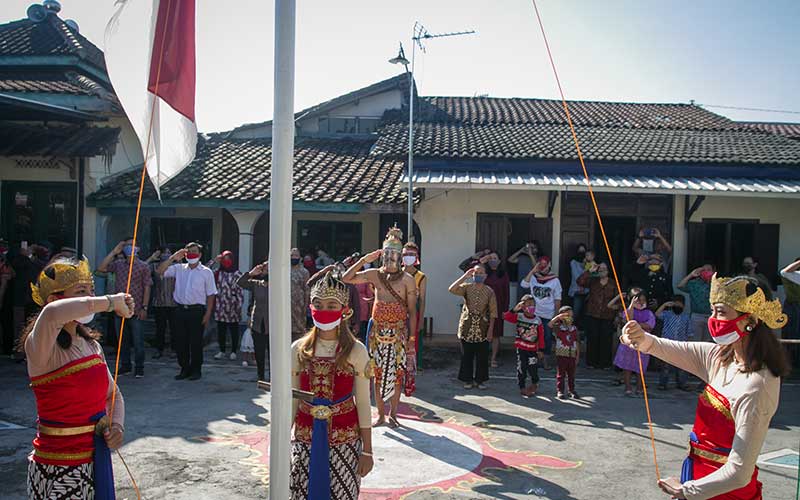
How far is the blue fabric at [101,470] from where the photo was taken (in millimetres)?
3410

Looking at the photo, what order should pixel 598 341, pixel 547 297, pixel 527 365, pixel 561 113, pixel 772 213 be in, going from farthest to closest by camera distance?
pixel 561 113 → pixel 772 213 → pixel 598 341 → pixel 547 297 → pixel 527 365

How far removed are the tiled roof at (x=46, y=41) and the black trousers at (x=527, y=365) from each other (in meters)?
11.5

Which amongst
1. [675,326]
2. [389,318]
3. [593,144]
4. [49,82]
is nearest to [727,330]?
[389,318]

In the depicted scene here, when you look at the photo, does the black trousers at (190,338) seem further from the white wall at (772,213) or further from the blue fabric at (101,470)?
the white wall at (772,213)

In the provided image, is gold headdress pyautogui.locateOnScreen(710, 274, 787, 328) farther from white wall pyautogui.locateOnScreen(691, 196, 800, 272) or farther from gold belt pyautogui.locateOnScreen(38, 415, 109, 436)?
white wall pyautogui.locateOnScreen(691, 196, 800, 272)

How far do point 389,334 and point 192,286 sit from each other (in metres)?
3.37

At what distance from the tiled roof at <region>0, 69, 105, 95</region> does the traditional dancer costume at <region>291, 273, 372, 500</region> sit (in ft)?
38.9

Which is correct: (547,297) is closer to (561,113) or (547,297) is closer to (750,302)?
(750,302)

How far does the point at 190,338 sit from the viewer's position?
360 inches

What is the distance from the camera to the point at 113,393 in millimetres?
3633

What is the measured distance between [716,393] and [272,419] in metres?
2.19

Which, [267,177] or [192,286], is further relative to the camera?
[267,177]

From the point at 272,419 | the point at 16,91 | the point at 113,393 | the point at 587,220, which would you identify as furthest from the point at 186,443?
the point at 16,91

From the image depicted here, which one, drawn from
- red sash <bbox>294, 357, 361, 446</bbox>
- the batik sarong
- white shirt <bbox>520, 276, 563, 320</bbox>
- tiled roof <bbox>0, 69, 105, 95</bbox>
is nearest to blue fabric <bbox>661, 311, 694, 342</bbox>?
white shirt <bbox>520, 276, 563, 320</bbox>
